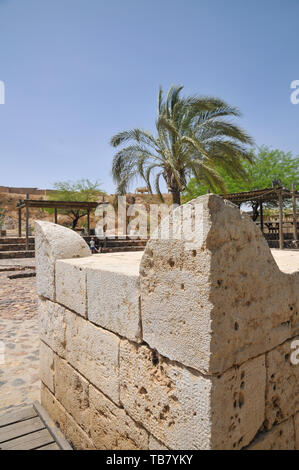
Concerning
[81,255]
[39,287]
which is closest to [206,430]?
[81,255]

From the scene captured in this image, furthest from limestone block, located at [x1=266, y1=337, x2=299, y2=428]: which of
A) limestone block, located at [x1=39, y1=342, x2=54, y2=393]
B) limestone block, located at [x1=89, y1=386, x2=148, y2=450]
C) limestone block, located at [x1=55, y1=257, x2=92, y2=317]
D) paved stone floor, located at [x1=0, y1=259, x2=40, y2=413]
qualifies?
paved stone floor, located at [x1=0, y1=259, x2=40, y2=413]

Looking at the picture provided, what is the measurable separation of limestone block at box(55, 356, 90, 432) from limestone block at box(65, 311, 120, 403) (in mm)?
81

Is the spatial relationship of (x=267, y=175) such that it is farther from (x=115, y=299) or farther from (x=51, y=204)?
(x=115, y=299)

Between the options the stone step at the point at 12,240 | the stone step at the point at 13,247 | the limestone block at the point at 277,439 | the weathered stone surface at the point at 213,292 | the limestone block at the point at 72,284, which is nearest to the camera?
the weathered stone surface at the point at 213,292

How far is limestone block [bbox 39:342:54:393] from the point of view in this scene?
2.66m

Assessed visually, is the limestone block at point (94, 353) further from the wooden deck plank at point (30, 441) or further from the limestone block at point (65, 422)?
the wooden deck plank at point (30, 441)

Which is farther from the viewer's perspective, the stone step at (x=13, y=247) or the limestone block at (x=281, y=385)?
the stone step at (x=13, y=247)

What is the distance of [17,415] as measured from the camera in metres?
2.65

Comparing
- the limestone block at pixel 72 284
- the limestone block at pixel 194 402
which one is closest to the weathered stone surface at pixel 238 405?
the limestone block at pixel 194 402

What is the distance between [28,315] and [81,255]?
403 centimetres

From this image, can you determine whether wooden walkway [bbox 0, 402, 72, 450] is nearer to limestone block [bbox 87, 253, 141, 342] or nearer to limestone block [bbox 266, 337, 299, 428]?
limestone block [bbox 87, 253, 141, 342]

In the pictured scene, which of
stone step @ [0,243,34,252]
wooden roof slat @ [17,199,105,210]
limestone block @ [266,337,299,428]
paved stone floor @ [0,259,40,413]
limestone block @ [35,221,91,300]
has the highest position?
wooden roof slat @ [17,199,105,210]

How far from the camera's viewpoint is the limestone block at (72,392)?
2.21m
